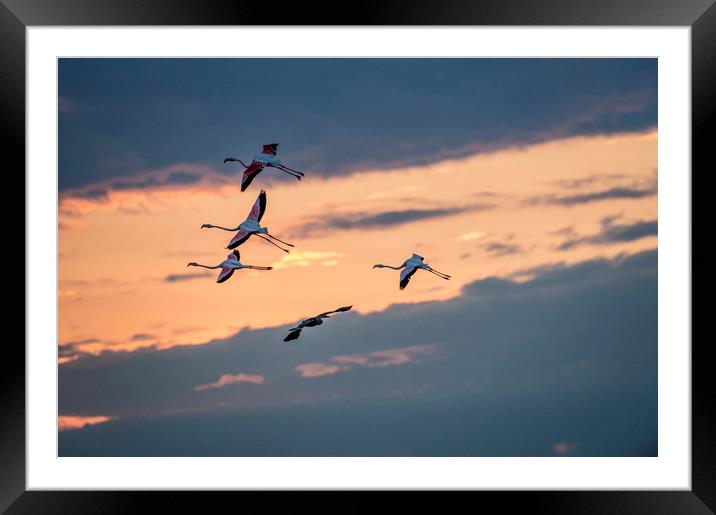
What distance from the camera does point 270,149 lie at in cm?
579

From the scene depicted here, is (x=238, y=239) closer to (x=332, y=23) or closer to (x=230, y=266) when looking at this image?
(x=230, y=266)

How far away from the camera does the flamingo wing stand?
5.86 m

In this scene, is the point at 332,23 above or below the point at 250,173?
above

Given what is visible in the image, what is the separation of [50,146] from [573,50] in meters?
2.96

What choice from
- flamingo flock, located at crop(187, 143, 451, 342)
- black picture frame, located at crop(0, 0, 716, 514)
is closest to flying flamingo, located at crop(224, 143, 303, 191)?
flamingo flock, located at crop(187, 143, 451, 342)

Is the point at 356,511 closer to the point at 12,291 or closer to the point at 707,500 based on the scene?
the point at 707,500

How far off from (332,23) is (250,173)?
179 cm

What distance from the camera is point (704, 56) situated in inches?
168

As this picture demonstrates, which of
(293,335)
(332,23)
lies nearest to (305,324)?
(293,335)

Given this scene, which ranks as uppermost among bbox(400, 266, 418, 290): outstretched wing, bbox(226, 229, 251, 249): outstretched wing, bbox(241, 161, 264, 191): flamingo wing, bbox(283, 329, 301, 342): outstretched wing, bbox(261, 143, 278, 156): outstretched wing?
bbox(261, 143, 278, 156): outstretched wing

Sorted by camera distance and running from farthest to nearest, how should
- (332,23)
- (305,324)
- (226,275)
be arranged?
(226,275)
(305,324)
(332,23)

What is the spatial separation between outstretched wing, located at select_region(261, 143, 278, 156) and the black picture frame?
59.8 inches

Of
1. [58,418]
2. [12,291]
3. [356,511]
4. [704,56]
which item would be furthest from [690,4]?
[58,418]

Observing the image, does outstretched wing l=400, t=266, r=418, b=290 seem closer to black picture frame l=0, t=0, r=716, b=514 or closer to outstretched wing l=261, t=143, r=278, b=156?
outstretched wing l=261, t=143, r=278, b=156
